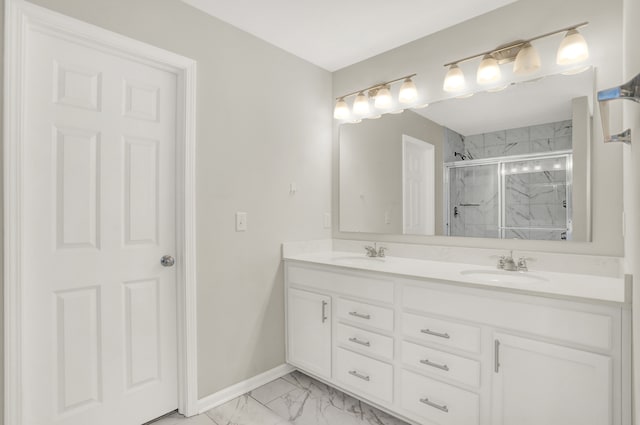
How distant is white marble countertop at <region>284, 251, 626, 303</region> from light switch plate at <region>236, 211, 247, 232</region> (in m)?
0.42

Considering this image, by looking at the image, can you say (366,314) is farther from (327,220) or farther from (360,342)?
(327,220)

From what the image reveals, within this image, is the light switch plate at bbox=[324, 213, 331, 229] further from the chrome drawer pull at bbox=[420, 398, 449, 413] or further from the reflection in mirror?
the chrome drawer pull at bbox=[420, 398, 449, 413]

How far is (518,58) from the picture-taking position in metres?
1.88

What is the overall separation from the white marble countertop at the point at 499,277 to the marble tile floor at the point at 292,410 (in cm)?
85

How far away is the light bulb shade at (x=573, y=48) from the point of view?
5.55 ft

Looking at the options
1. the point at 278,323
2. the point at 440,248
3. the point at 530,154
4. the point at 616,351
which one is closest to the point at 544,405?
the point at 616,351

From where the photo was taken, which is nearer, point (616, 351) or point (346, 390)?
point (616, 351)

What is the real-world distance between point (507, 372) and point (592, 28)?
5.72ft

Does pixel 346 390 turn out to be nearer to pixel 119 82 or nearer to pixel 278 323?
pixel 278 323

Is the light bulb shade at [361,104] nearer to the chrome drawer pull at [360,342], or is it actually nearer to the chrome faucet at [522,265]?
the chrome faucet at [522,265]

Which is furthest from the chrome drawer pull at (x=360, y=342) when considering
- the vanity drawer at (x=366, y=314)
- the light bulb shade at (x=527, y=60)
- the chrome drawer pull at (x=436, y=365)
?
the light bulb shade at (x=527, y=60)

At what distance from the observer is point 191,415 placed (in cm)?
195

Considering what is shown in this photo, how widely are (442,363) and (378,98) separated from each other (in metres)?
1.81

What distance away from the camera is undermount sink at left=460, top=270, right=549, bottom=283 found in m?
1.73
